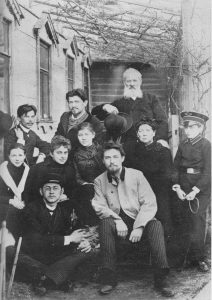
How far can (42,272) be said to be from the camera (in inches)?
83.3

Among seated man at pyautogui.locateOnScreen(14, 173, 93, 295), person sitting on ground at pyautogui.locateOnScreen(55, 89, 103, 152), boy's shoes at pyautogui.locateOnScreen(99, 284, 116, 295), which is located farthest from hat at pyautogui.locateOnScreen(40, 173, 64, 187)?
boy's shoes at pyautogui.locateOnScreen(99, 284, 116, 295)

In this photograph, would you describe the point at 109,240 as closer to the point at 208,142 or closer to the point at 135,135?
the point at 135,135

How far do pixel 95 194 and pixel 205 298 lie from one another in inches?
34.1

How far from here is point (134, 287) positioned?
2172 millimetres

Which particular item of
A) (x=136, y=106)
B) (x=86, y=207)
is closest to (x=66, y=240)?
(x=86, y=207)

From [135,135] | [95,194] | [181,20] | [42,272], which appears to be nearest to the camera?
[42,272]

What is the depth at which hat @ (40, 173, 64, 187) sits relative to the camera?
7.27 feet

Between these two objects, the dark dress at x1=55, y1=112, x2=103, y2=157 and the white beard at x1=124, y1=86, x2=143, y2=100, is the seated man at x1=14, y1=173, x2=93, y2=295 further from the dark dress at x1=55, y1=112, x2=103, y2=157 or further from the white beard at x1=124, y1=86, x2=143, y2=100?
the white beard at x1=124, y1=86, x2=143, y2=100

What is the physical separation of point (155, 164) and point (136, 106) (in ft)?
1.48

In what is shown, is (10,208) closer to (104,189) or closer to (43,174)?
(43,174)

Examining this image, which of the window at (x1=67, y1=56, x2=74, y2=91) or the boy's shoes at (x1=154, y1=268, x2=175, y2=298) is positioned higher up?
the window at (x1=67, y1=56, x2=74, y2=91)

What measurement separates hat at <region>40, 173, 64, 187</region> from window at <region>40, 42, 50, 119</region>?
26.7 inches

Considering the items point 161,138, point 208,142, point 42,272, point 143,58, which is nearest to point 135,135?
point 161,138

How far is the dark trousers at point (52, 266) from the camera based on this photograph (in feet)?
6.91
